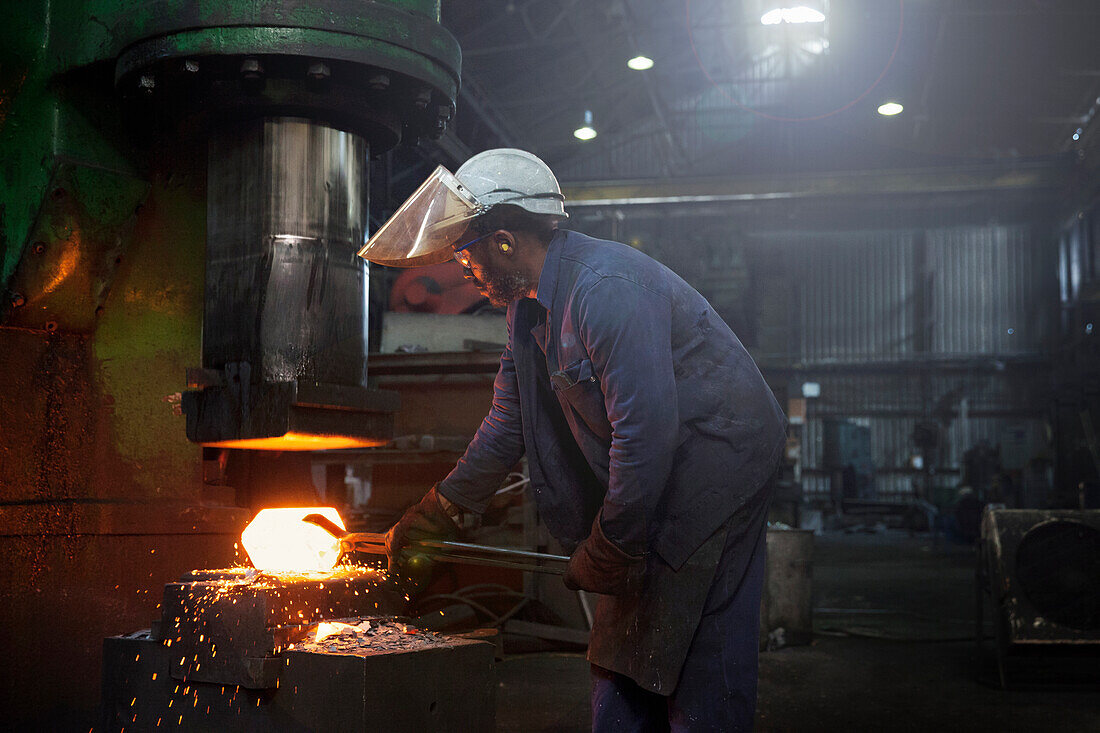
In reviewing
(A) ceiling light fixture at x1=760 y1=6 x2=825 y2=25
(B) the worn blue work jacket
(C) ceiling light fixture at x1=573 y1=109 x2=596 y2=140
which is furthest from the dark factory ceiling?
(B) the worn blue work jacket

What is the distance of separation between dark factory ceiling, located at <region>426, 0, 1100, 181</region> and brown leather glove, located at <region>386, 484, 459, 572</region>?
4588 millimetres

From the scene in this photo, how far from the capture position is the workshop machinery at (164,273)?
2.27 m

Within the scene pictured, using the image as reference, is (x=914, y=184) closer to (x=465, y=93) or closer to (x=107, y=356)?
(x=465, y=93)

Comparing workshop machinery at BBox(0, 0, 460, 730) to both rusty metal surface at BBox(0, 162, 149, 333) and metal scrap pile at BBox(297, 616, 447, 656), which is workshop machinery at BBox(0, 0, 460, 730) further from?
metal scrap pile at BBox(297, 616, 447, 656)

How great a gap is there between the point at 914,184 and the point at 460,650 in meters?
13.1

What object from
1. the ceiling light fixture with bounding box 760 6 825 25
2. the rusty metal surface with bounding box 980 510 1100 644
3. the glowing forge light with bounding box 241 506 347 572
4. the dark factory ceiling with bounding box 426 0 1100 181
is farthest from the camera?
the ceiling light fixture with bounding box 760 6 825 25

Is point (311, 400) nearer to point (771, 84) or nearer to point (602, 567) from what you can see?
point (602, 567)

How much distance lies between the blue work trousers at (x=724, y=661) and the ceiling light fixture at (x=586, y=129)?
8302mm

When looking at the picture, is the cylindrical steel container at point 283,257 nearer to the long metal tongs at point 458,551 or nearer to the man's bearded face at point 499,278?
the long metal tongs at point 458,551

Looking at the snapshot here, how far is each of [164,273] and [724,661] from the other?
1908mm

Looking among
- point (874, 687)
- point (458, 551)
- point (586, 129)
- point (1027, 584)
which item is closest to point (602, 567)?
point (458, 551)

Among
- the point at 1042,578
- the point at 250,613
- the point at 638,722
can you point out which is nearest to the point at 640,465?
the point at 638,722

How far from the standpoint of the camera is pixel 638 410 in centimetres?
161

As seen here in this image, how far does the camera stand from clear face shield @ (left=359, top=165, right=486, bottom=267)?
185cm
